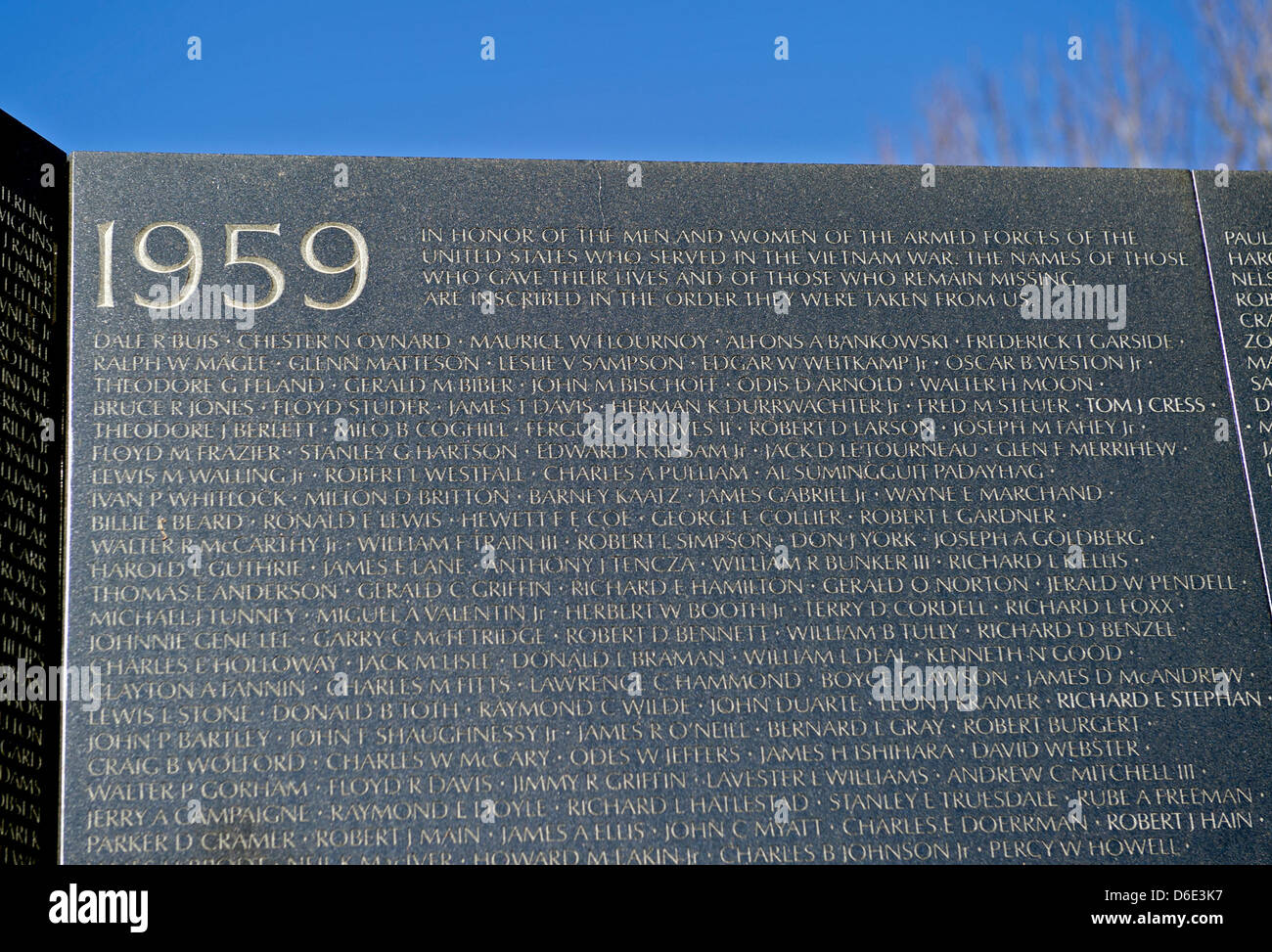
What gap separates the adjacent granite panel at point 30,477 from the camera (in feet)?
16.4

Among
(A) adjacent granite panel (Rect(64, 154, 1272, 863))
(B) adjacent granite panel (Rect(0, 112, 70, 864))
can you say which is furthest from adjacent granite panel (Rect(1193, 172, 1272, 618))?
(B) adjacent granite panel (Rect(0, 112, 70, 864))

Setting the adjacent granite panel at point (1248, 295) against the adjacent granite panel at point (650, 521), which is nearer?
the adjacent granite panel at point (650, 521)

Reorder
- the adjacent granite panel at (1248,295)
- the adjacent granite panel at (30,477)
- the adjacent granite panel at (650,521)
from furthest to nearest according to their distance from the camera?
1. the adjacent granite panel at (1248,295)
2. the adjacent granite panel at (650,521)
3. the adjacent granite panel at (30,477)

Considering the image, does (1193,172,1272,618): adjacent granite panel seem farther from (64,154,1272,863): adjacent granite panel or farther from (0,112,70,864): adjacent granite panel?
(0,112,70,864): adjacent granite panel

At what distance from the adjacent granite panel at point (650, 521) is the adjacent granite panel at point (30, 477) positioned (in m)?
0.10

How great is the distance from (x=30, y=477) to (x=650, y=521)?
2566mm

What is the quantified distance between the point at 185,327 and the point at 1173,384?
4.46 m

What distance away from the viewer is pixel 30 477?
17.4ft

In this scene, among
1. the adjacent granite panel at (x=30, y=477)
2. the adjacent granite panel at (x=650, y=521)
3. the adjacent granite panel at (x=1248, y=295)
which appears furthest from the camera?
the adjacent granite panel at (x=1248, y=295)

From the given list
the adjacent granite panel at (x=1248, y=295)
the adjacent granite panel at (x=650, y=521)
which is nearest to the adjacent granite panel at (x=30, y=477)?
the adjacent granite panel at (x=650, y=521)

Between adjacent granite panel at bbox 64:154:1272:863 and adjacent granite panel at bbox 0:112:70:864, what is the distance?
10 centimetres

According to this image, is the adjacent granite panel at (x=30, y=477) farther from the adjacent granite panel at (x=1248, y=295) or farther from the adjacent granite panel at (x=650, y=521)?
Answer: the adjacent granite panel at (x=1248, y=295)

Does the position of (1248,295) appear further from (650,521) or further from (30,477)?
(30,477)
